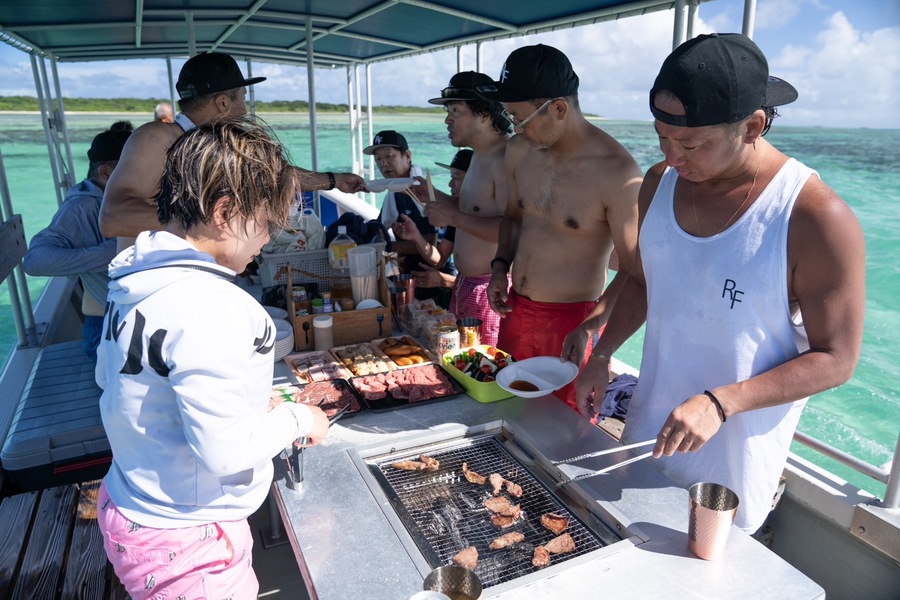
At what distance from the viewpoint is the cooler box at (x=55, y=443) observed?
2871mm

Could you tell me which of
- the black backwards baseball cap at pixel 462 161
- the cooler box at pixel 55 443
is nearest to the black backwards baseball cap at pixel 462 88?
the black backwards baseball cap at pixel 462 161

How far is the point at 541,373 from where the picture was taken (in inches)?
93.0

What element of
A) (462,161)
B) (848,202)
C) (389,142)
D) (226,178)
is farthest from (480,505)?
(848,202)

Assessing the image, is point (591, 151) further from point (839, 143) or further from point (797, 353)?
point (839, 143)

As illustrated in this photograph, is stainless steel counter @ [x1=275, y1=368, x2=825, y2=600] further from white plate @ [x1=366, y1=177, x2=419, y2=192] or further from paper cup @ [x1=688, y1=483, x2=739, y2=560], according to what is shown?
white plate @ [x1=366, y1=177, x2=419, y2=192]

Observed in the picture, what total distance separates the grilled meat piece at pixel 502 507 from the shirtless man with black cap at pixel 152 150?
1481 mm

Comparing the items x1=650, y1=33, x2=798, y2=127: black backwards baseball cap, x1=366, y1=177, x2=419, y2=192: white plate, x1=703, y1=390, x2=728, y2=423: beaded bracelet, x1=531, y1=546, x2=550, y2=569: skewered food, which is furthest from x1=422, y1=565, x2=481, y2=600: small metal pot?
x1=366, y1=177, x2=419, y2=192: white plate

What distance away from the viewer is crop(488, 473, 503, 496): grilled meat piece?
1.74 meters

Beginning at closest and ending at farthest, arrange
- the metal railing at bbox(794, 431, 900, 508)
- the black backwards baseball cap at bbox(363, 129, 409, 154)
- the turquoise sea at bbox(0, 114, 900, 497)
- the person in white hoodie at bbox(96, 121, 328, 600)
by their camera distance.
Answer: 1. the person in white hoodie at bbox(96, 121, 328, 600)
2. the metal railing at bbox(794, 431, 900, 508)
3. the black backwards baseball cap at bbox(363, 129, 409, 154)
4. the turquoise sea at bbox(0, 114, 900, 497)

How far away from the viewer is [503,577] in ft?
4.65

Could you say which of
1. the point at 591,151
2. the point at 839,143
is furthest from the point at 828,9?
the point at 591,151

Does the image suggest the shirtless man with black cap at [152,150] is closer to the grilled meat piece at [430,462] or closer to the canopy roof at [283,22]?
the grilled meat piece at [430,462]

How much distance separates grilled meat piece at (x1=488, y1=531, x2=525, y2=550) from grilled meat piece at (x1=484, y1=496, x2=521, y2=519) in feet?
0.26

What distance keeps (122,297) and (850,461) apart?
2.68 metres
